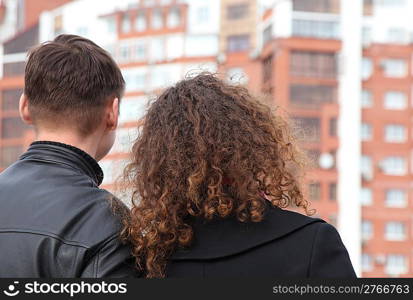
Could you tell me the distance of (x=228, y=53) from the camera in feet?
85.3

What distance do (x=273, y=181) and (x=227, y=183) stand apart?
6 centimetres

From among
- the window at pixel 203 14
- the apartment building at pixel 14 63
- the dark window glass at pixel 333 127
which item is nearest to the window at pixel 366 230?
the dark window glass at pixel 333 127

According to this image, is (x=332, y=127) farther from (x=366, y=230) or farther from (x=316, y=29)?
(x=366, y=230)

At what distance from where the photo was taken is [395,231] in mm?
23984

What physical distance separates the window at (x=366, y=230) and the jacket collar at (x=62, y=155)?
23.4 meters

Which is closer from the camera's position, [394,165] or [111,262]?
[111,262]

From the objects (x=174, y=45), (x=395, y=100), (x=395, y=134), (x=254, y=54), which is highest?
(x=174, y=45)

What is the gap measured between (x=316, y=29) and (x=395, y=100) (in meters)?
3.15

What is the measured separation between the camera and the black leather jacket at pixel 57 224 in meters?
1.11

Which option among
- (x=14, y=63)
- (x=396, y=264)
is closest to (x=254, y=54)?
(x=396, y=264)

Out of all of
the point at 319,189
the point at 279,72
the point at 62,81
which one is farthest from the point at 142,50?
the point at 62,81

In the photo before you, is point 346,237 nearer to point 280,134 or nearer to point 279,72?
point 279,72

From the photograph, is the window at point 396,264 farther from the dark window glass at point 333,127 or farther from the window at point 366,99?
the window at point 366,99

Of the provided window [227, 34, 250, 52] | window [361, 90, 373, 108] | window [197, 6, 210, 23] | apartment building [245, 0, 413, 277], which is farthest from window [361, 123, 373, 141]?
window [197, 6, 210, 23]
